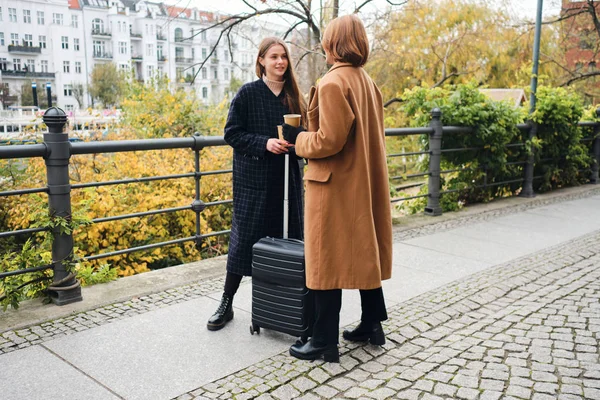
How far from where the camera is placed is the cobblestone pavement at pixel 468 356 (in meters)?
3.12

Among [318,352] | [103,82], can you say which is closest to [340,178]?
[318,352]

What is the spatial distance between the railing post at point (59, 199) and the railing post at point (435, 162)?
5044 mm

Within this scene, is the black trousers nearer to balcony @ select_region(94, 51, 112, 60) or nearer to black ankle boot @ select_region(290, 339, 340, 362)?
black ankle boot @ select_region(290, 339, 340, 362)

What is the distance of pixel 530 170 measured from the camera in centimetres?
959

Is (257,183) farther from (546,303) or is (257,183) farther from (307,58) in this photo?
(307,58)

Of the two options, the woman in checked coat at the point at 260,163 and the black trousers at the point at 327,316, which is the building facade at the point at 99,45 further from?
the black trousers at the point at 327,316

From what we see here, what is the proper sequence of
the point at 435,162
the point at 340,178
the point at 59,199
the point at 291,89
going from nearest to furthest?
1. the point at 340,178
2. the point at 291,89
3. the point at 59,199
4. the point at 435,162

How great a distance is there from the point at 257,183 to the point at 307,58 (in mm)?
11910

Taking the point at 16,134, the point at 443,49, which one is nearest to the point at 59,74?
the point at 443,49

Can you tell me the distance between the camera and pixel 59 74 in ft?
192

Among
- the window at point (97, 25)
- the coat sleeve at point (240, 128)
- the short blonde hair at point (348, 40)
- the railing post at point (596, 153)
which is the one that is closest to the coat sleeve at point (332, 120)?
the short blonde hair at point (348, 40)

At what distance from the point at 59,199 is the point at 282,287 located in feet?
6.05

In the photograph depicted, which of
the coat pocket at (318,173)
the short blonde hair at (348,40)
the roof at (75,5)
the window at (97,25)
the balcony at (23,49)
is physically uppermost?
the roof at (75,5)

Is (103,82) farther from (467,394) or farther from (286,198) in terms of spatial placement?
(467,394)
